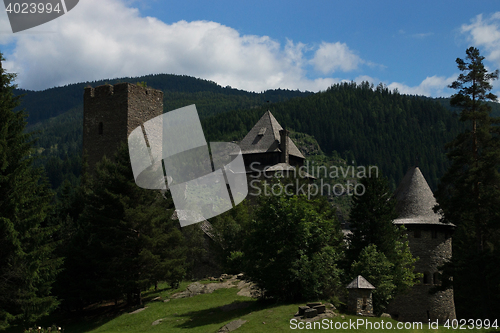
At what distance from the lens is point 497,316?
30.5m

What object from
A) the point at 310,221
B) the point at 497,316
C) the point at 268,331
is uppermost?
the point at 310,221

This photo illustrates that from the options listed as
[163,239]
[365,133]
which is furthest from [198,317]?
[365,133]

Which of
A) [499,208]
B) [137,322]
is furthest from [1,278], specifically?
[499,208]

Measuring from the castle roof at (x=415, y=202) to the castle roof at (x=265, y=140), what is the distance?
15.5 meters

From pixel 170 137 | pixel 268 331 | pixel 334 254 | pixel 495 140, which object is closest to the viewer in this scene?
pixel 268 331

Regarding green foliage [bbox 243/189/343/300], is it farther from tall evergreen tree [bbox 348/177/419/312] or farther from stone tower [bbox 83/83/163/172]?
stone tower [bbox 83/83/163/172]

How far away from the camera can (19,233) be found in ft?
69.3

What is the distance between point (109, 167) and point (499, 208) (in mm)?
22011

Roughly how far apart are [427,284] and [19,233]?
85.4 feet

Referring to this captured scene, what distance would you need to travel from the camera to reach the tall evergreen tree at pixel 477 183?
28.5 m

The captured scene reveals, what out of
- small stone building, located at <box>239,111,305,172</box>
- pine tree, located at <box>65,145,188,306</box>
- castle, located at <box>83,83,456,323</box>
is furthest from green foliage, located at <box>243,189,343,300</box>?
small stone building, located at <box>239,111,305,172</box>

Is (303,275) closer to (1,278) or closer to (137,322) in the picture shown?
(137,322)

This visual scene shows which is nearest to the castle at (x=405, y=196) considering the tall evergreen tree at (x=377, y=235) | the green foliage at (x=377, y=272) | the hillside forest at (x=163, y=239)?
the hillside forest at (x=163, y=239)

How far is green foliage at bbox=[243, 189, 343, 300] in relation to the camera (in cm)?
2520
